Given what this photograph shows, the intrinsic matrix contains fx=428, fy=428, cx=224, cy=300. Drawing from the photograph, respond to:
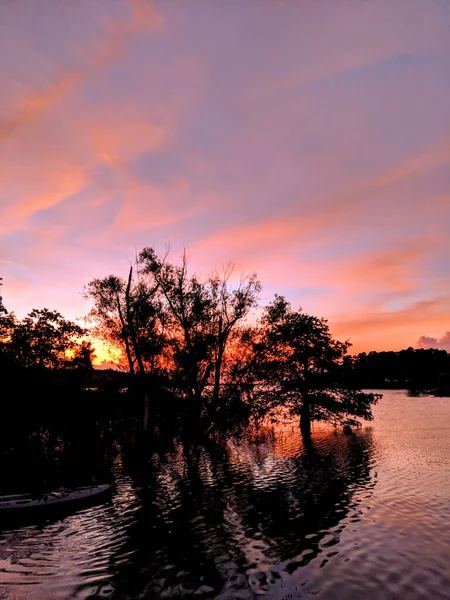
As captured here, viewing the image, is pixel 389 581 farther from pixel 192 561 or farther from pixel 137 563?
pixel 137 563

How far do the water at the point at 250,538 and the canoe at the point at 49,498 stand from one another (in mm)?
1007

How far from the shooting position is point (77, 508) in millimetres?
23984

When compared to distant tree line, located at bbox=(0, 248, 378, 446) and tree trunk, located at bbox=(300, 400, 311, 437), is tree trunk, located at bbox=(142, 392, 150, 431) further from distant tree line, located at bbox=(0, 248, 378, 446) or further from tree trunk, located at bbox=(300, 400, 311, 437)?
tree trunk, located at bbox=(300, 400, 311, 437)

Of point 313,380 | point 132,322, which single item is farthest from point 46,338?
point 313,380

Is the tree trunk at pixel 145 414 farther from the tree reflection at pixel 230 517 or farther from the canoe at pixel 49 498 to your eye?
the canoe at pixel 49 498

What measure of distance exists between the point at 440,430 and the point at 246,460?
107 feet

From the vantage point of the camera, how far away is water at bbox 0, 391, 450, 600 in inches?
548

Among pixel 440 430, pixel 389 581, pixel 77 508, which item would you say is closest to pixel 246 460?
pixel 77 508

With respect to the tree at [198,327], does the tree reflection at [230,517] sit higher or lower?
lower

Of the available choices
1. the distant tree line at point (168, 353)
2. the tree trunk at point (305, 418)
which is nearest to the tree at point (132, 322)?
the distant tree line at point (168, 353)

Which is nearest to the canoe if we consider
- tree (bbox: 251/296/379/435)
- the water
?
the water

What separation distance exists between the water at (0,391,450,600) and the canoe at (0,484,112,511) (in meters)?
1.01

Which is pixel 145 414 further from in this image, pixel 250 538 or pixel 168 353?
pixel 250 538

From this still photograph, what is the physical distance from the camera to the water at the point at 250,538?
45.6 feet
